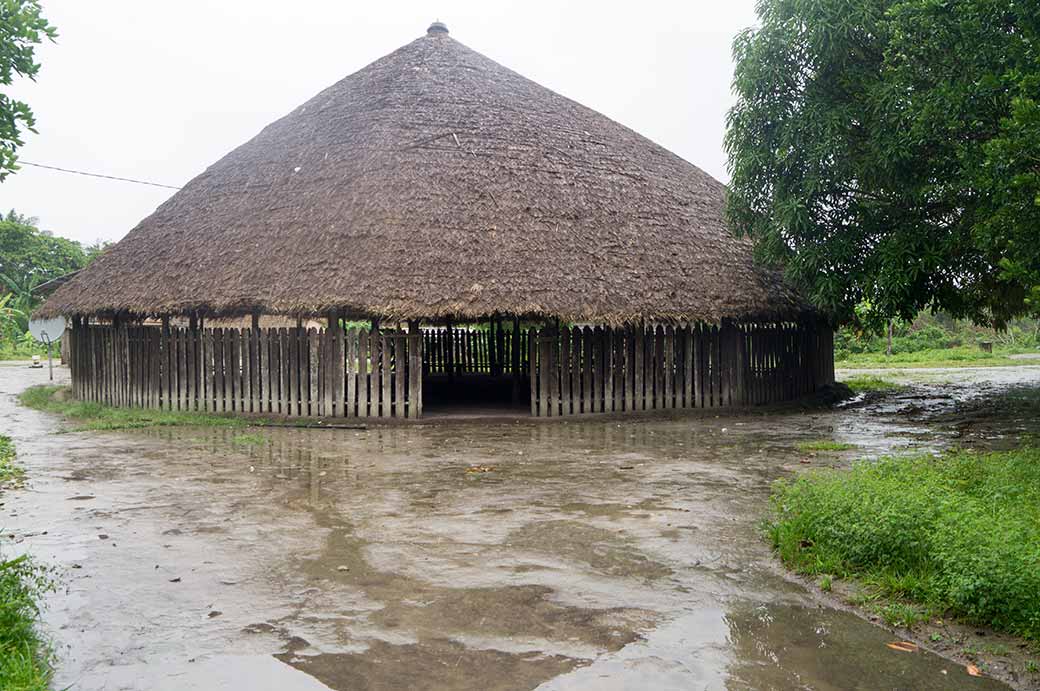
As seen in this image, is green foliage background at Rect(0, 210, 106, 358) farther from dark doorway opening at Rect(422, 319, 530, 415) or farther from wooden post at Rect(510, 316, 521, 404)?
wooden post at Rect(510, 316, 521, 404)

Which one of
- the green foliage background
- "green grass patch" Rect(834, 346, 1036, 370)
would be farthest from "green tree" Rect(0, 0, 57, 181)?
the green foliage background

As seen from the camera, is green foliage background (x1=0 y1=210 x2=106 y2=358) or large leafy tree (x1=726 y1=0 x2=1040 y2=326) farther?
green foliage background (x1=0 y1=210 x2=106 y2=358)

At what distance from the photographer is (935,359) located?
31312 mm

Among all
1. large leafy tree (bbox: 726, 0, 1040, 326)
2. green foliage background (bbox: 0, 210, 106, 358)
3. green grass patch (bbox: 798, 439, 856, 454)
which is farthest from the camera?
green foliage background (bbox: 0, 210, 106, 358)

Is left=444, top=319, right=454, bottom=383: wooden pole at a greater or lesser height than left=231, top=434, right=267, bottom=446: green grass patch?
greater

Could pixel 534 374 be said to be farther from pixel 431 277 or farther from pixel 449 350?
pixel 449 350

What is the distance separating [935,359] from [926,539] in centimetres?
2895

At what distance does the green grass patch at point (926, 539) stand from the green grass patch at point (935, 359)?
23708 mm

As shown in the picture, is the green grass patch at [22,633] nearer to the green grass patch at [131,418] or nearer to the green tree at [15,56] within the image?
the green tree at [15,56]

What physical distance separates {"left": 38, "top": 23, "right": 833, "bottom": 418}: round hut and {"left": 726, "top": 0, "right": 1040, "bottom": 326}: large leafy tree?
68.9 inches

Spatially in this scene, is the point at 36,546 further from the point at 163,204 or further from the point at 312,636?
the point at 163,204

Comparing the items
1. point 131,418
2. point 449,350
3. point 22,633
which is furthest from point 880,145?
point 449,350

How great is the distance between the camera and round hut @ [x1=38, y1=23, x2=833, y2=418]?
1349 cm

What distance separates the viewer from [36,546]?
6297 millimetres
